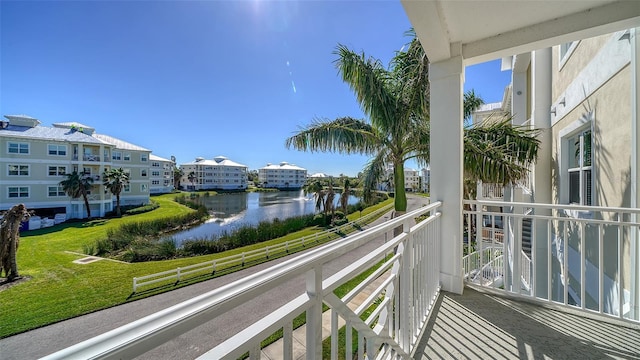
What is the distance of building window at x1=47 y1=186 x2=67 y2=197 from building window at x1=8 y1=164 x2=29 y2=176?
2.36 metres

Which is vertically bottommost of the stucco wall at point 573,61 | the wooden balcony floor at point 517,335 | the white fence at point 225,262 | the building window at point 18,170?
the white fence at point 225,262

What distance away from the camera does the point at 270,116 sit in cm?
2669

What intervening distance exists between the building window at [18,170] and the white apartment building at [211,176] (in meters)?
32.6

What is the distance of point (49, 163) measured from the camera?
1584 cm

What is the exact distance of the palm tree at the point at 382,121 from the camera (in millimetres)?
4324

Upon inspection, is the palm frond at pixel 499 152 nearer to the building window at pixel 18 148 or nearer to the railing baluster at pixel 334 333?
the railing baluster at pixel 334 333

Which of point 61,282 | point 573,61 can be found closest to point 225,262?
point 61,282

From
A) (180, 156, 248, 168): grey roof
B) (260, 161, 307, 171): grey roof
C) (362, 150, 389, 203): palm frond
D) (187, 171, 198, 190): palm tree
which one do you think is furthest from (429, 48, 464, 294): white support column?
(260, 161, 307, 171): grey roof

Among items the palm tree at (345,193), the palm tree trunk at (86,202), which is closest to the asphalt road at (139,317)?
the palm tree at (345,193)

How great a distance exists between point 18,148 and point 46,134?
191 centimetres

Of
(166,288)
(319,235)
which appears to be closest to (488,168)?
(166,288)

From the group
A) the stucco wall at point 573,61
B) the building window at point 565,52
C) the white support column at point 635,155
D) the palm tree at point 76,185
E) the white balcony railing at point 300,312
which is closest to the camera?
the white balcony railing at point 300,312

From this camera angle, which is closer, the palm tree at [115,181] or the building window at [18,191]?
the building window at [18,191]

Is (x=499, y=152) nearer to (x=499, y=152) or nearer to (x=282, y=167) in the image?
(x=499, y=152)
